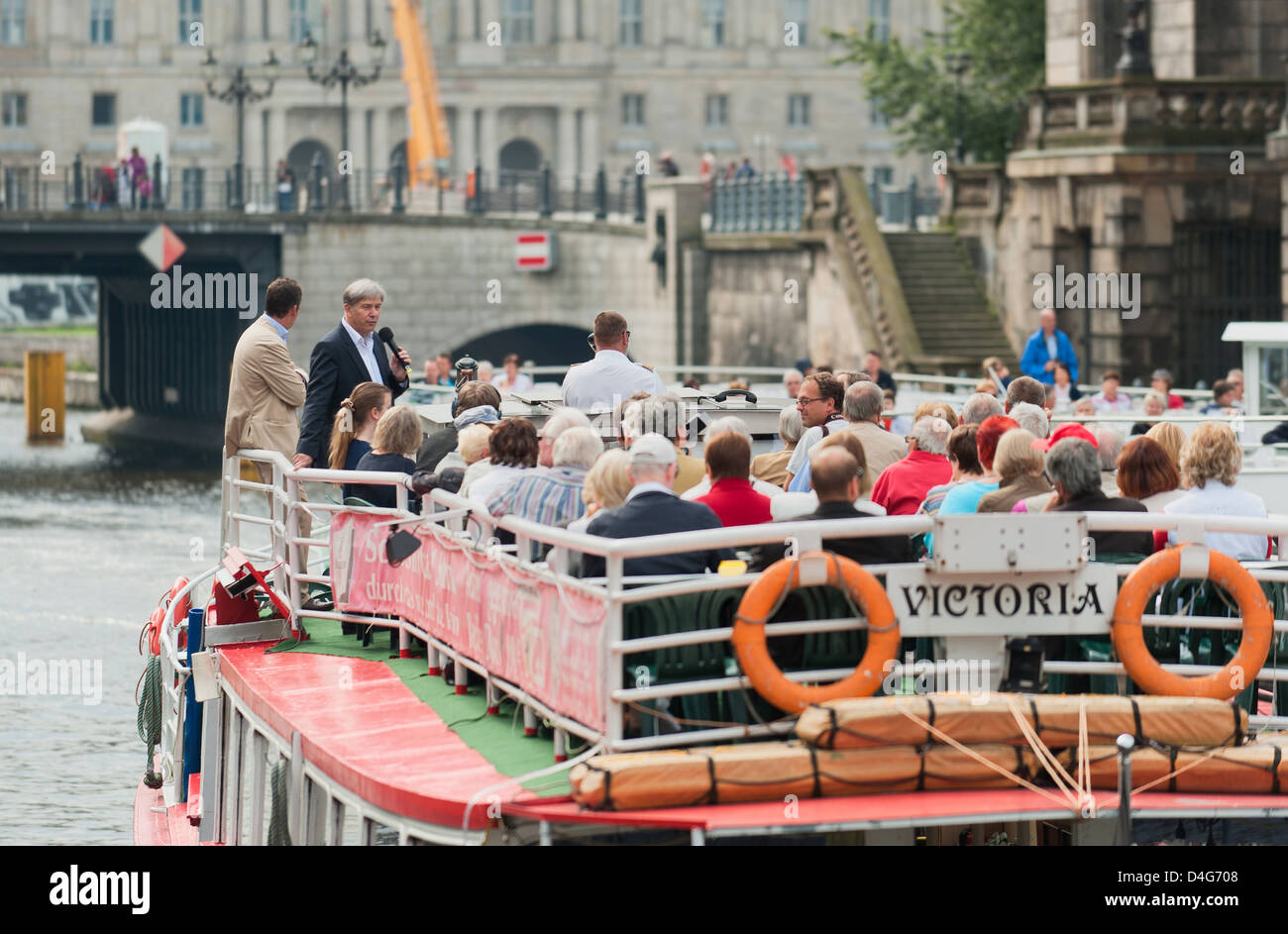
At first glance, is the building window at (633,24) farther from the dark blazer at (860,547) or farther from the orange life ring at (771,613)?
the orange life ring at (771,613)

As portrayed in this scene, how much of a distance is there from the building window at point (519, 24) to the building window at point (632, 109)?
4351mm

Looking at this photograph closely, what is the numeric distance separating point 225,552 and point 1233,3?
24.3 metres

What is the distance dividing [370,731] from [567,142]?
83.4 m

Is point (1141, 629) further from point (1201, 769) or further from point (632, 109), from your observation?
point (632, 109)

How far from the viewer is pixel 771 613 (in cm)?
779

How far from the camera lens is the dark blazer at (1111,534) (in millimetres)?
8727

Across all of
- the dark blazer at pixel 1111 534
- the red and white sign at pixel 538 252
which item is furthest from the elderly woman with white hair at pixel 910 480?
the red and white sign at pixel 538 252

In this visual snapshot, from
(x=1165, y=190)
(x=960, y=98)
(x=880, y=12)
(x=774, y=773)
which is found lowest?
(x=774, y=773)

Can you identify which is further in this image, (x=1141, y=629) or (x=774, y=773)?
(x=1141, y=629)

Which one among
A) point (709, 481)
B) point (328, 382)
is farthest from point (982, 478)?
point (328, 382)

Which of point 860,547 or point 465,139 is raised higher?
point 465,139

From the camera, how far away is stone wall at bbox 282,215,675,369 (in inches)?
2048

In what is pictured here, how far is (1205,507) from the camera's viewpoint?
955 cm

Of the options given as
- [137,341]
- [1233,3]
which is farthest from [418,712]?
[137,341]
